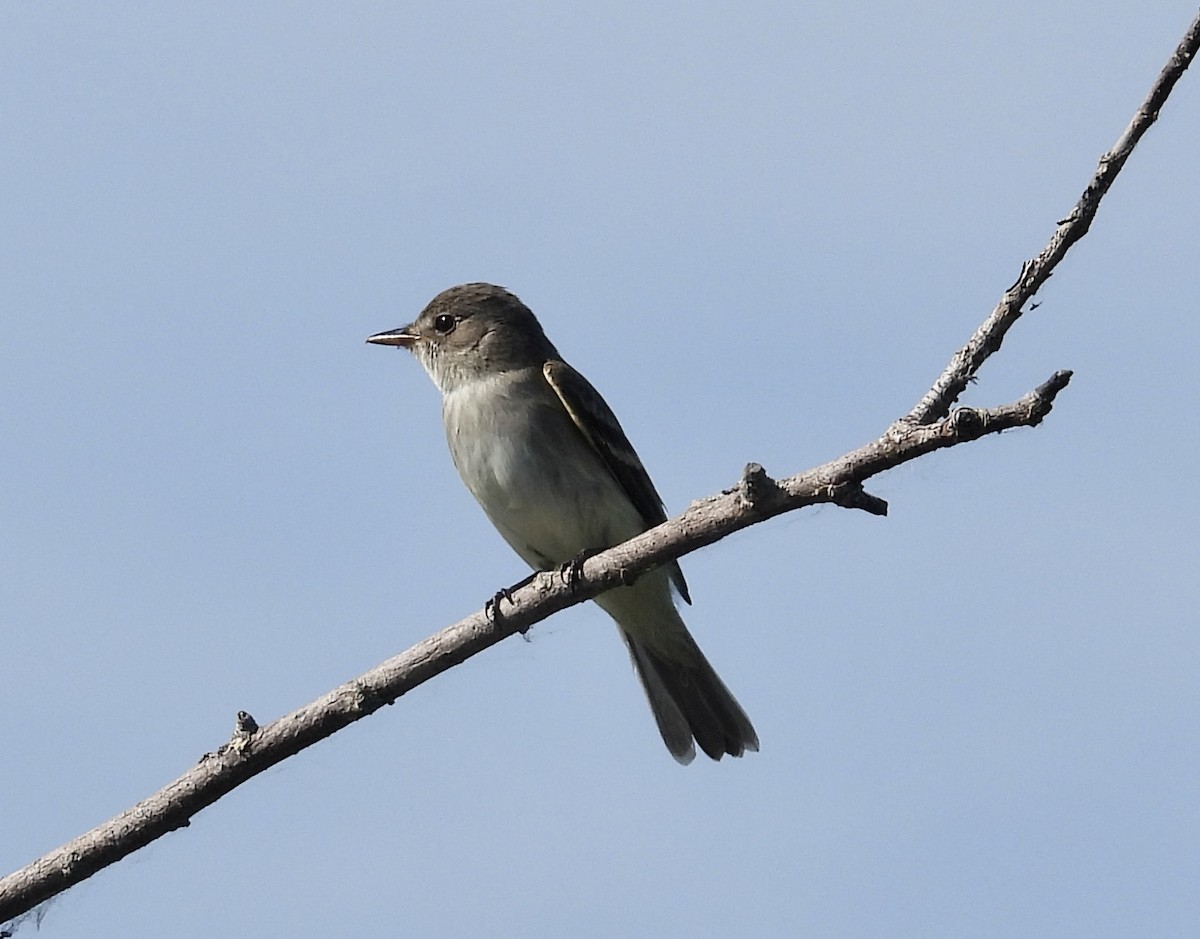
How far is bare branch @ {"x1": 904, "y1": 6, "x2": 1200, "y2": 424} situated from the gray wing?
383 centimetres

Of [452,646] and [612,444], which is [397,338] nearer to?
[612,444]

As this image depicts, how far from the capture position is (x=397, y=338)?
10.7 metres

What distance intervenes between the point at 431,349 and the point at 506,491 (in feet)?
5.75

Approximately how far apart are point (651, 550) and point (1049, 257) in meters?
1.66

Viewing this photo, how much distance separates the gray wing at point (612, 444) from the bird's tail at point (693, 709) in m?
0.47

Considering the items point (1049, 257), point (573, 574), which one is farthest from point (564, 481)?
point (1049, 257)

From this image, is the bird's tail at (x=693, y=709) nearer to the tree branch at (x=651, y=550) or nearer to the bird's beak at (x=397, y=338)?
the bird's beak at (x=397, y=338)

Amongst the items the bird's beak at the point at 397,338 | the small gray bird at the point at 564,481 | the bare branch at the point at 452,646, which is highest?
the bird's beak at the point at 397,338

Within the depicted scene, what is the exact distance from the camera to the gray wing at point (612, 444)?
9406 millimetres

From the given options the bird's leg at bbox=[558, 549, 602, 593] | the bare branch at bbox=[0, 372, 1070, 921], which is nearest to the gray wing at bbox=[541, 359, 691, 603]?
the bird's leg at bbox=[558, 549, 602, 593]

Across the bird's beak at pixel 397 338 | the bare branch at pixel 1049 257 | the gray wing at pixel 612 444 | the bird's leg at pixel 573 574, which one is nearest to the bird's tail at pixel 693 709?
the gray wing at pixel 612 444

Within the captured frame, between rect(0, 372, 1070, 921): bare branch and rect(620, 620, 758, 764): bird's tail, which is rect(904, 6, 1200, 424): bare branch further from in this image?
rect(620, 620, 758, 764): bird's tail

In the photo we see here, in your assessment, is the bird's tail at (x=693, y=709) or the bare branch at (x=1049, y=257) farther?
the bird's tail at (x=693, y=709)

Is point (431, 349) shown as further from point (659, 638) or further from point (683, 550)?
point (683, 550)
